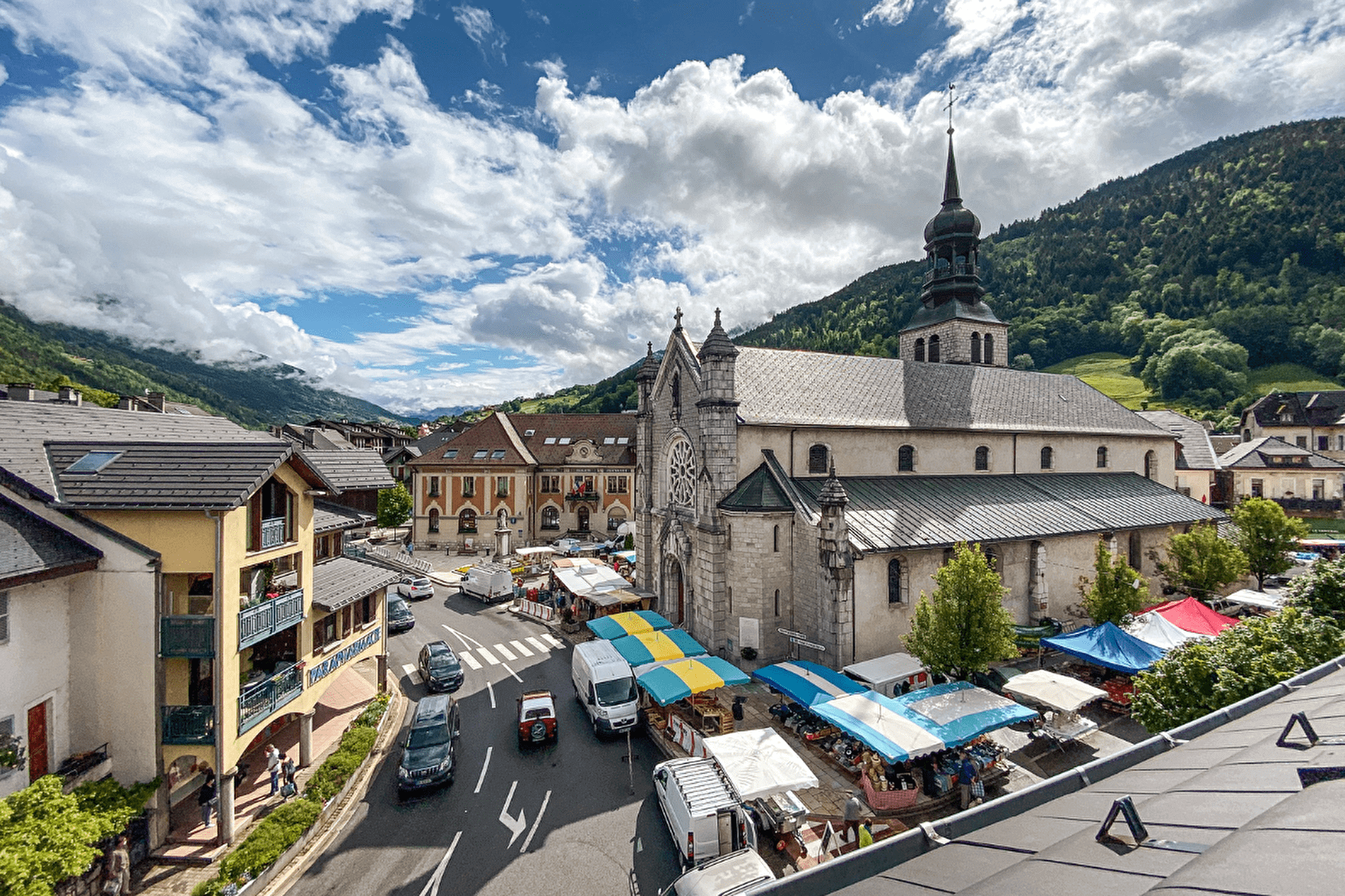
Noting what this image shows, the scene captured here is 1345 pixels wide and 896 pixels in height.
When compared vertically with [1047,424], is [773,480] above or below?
below

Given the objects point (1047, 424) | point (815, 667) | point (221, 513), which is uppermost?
point (1047, 424)

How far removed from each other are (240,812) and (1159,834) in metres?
21.4

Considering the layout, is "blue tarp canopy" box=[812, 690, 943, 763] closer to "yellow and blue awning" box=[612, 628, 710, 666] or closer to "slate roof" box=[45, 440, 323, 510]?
"yellow and blue awning" box=[612, 628, 710, 666]

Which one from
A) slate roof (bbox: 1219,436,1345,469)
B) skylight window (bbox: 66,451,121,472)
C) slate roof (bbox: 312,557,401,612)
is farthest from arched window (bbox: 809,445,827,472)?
slate roof (bbox: 1219,436,1345,469)

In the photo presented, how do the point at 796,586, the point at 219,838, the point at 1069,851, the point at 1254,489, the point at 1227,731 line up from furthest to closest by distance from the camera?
the point at 1254,489 < the point at 796,586 < the point at 219,838 < the point at 1227,731 < the point at 1069,851

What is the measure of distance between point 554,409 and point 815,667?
133824 mm

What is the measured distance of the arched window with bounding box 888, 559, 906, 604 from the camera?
24.2 meters

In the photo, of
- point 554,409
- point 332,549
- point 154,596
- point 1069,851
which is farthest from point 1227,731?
point 554,409

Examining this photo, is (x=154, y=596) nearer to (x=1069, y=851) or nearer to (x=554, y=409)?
(x=1069, y=851)

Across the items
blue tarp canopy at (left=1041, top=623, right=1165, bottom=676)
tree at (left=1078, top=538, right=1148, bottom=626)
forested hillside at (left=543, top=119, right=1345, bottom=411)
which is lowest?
blue tarp canopy at (left=1041, top=623, right=1165, bottom=676)

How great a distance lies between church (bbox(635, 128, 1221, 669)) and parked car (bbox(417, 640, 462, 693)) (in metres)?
11.2

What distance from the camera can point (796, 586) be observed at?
82.6 ft

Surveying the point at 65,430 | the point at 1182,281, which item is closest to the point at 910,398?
the point at 65,430

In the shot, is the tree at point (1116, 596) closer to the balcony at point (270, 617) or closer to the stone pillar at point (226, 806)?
the balcony at point (270, 617)
